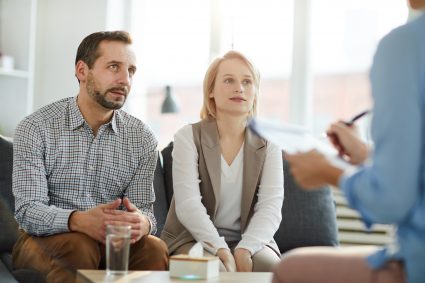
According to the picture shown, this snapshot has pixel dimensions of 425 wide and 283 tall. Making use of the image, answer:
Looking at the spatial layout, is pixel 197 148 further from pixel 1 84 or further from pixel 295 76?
pixel 1 84

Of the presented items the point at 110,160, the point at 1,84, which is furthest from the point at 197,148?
the point at 1,84

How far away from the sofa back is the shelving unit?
179cm

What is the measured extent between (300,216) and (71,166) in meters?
1.12

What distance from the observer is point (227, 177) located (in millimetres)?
2889

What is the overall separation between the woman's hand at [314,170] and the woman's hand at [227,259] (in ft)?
4.08

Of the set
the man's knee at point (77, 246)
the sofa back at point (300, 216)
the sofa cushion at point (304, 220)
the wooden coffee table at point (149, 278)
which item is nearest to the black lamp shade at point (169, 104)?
the sofa back at point (300, 216)

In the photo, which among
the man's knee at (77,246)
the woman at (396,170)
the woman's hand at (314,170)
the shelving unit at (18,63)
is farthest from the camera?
the shelving unit at (18,63)

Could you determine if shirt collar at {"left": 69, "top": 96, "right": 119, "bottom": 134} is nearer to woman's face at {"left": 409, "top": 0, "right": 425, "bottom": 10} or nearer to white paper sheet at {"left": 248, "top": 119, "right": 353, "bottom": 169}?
white paper sheet at {"left": 248, "top": 119, "right": 353, "bottom": 169}

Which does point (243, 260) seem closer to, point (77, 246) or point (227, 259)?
point (227, 259)

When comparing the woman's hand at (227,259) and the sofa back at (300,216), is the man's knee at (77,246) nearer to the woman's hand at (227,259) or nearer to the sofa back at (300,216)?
the woman's hand at (227,259)

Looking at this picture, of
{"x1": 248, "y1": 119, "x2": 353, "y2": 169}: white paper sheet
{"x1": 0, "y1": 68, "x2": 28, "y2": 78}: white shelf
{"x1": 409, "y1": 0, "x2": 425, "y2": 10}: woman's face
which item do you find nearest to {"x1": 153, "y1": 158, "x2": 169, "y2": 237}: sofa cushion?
{"x1": 248, "y1": 119, "x2": 353, "y2": 169}: white paper sheet

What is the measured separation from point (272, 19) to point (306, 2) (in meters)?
0.25

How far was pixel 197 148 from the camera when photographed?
2.92 meters

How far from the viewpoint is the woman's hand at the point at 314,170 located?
53.7 inches
